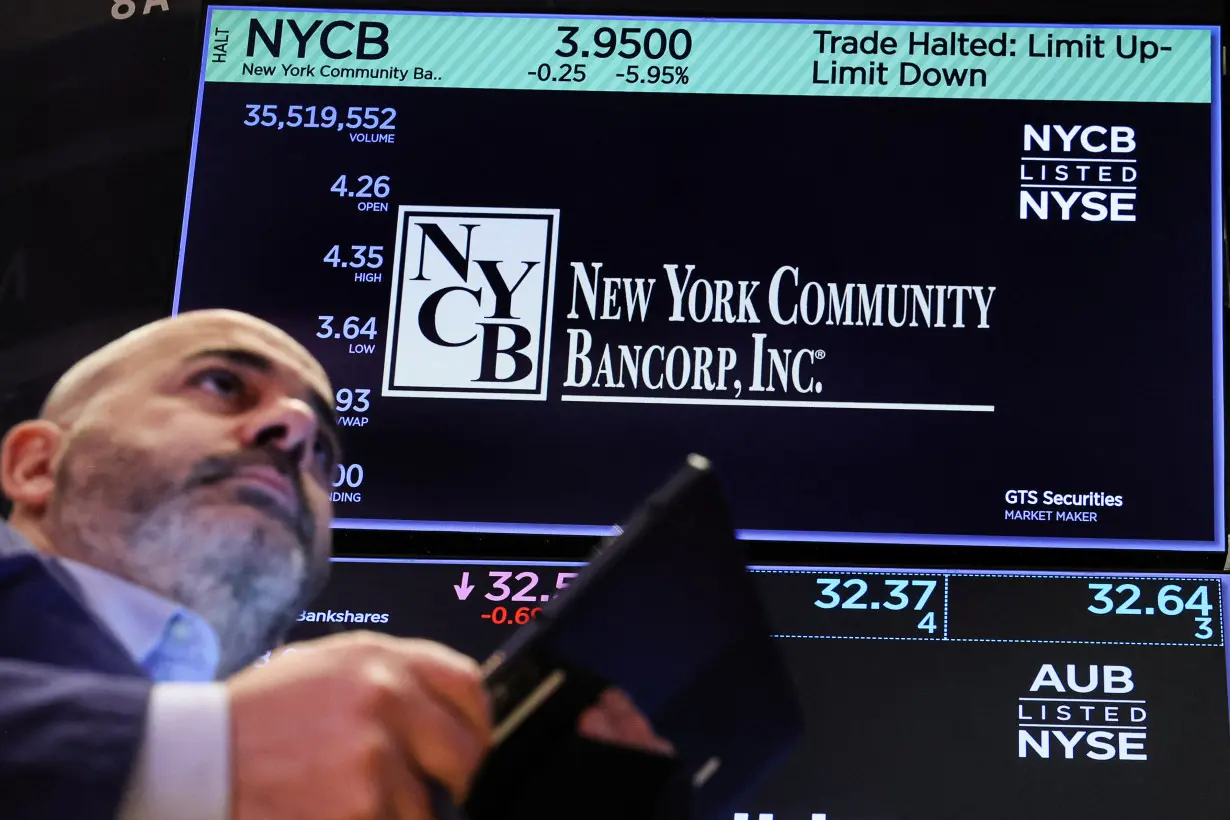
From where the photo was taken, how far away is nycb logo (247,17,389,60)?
10.2 feet

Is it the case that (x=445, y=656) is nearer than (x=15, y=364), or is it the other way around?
(x=445, y=656)

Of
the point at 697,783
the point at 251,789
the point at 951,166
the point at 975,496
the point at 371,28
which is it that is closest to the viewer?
the point at 251,789

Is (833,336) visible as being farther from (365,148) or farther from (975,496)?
(365,148)

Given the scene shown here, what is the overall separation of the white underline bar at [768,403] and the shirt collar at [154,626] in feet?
4.26

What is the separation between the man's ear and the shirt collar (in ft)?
0.40

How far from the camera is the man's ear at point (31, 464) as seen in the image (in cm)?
164

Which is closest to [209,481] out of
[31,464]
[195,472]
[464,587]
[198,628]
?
[195,472]

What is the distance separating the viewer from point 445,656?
3.64ft

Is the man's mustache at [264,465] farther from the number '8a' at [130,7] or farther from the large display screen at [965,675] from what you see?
the number '8a' at [130,7]

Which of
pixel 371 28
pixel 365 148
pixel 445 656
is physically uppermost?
pixel 371 28

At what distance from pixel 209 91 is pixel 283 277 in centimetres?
38

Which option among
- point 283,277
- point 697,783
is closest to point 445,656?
point 697,783

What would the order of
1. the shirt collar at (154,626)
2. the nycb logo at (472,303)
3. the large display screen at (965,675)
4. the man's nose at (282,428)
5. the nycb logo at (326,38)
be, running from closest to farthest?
1. the shirt collar at (154,626)
2. the man's nose at (282,428)
3. the large display screen at (965,675)
4. the nycb logo at (472,303)
5. the nycb logo at (326,38)

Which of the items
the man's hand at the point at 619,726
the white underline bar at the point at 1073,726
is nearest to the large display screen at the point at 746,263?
the white underline bar at the point at 1073,726
